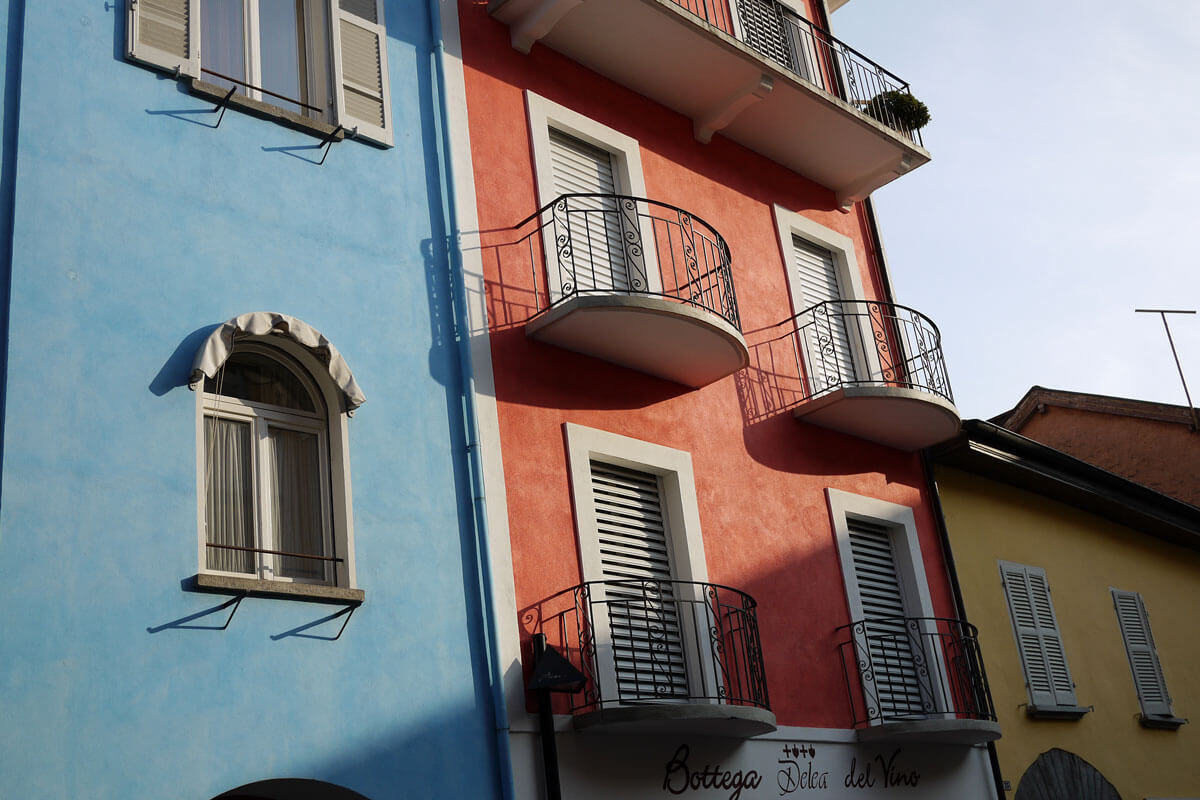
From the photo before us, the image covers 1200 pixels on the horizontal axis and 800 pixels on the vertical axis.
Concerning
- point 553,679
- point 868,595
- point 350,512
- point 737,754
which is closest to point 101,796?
point 350,512

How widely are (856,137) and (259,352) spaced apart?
27.2 feet

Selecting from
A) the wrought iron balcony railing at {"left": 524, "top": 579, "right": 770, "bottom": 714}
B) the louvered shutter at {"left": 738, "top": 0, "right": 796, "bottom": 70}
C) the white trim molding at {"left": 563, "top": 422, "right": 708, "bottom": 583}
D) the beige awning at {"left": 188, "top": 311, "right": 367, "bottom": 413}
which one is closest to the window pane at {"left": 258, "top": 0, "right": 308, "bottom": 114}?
the beige awning at {"left": 188, "top": 311, "right": 367, "bottom": 413}

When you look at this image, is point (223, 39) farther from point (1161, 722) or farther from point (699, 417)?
point (1161, 722)

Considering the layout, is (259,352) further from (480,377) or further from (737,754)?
(737,754)

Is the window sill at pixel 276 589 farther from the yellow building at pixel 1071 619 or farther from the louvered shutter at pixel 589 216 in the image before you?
the yellow building at pixel 1071 619

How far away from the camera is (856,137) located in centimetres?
1466

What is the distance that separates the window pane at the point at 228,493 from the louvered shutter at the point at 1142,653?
12.3 m

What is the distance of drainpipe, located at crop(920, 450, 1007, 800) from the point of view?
43.9 ft

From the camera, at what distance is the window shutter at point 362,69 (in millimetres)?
10133

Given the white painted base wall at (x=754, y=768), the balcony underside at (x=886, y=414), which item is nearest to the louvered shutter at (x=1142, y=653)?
the white painted base wall at (x=754, y=768)

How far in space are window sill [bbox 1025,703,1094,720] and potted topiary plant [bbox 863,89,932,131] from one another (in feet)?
23.1

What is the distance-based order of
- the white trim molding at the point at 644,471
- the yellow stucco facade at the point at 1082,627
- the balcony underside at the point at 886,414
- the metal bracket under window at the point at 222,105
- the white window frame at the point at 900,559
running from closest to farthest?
the metal bracket under window at the point at 222,105 → the white trim molding at the point at 644,471 → the white window frame at the point at 900,559 → the balcony underside at the point at 886,414 → the yellow stucco facade at the point at 1082,627

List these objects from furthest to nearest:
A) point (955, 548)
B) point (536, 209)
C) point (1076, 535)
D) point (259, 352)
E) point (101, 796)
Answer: point (1076, 535)
point (955, 548)
point (536, 209)
point (259, 352)
point (101, 796)

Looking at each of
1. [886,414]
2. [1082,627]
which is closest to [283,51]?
[886,414]
